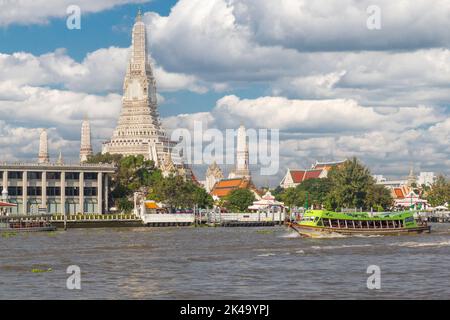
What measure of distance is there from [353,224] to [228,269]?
2037 inches

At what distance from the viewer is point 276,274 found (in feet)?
206

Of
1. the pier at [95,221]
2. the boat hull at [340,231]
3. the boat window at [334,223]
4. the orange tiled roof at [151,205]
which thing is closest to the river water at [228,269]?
the boat hull at [340,231]

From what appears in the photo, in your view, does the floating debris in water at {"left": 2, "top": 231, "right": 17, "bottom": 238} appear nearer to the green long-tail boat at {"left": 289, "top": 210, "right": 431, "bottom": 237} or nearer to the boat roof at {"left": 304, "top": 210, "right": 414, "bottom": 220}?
the green long-tail boat at {"left": 289, "top": 210, "right": 431, "bottom": 237}

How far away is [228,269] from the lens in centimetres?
6688

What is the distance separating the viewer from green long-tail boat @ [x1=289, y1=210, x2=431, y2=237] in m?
112

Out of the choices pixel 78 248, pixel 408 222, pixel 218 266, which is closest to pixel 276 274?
pixel 218 266

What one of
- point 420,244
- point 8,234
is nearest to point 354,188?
point 8,234

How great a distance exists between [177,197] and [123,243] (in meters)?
92.6

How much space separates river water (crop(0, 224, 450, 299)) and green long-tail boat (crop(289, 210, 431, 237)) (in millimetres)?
12739

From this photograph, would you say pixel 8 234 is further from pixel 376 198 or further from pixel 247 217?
pixel 376 198

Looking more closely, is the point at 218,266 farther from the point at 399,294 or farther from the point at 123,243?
the point at 123,243

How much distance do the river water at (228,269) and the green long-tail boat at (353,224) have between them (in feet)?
41.8

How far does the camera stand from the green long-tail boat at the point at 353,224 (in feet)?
369
